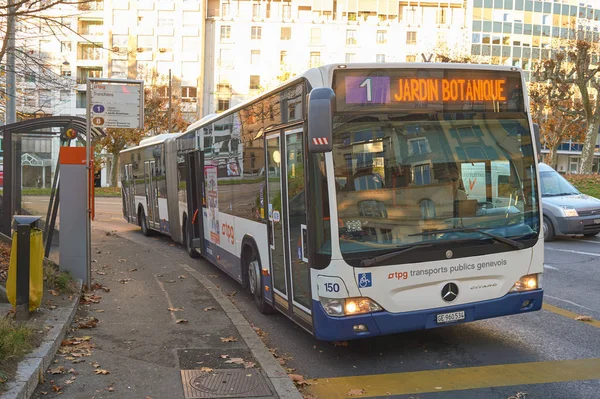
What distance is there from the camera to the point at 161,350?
6688 mm

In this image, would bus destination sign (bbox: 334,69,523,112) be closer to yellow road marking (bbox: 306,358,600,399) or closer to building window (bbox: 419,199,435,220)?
building window (bbox: 419,199,435,220)

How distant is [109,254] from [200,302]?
6.27m

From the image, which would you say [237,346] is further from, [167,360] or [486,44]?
[486,44]

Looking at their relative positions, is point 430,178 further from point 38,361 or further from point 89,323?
point 89,323

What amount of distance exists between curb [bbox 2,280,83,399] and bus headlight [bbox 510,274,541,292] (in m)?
4.50

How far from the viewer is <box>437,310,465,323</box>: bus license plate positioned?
20.4 ft

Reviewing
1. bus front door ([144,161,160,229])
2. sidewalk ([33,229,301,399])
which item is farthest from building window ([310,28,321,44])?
sidewalk ([33,229,301,399])

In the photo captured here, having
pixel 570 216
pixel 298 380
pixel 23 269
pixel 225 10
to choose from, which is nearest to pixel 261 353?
pixel 298 380

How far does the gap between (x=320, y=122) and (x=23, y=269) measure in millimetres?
3628

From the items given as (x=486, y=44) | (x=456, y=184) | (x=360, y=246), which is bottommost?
(x=360, y=246)

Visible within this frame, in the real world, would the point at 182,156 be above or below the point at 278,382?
above

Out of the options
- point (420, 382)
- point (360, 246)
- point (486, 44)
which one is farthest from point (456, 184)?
point (486, 44)

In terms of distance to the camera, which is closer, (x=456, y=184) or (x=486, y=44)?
(x=456, y=184)

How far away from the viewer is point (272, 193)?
24.7 feet
